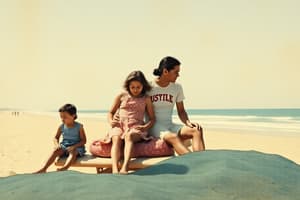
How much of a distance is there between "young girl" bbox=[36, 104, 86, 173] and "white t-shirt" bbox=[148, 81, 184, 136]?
79cm

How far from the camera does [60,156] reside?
16.7 ft

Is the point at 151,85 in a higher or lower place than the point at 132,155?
higher

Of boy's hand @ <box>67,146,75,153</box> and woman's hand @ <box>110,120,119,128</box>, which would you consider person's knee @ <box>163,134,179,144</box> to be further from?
boy's hand @ <box>67,146,75,153</box>

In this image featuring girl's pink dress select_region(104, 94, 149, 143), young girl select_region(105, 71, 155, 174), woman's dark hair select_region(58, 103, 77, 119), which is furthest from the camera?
woman's dark hair select_region(58, 103, 77, 119)

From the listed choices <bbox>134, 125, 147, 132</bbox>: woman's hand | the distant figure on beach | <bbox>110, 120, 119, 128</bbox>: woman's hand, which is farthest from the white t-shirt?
<bbox>110, 120, 119, 128</bbox>: woman's hand

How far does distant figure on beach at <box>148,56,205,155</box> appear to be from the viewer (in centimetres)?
484

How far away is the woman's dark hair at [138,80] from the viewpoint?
4.84m

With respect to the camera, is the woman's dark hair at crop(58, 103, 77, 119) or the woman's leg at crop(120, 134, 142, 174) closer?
the woman's leg at crop(120, 134, 142, 174)

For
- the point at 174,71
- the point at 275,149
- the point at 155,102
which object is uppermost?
the point at 174,71

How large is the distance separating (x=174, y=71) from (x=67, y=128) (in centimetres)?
133

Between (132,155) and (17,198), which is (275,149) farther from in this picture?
(17,198)

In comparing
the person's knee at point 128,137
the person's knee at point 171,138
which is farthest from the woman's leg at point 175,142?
the person's knee at point 128,137

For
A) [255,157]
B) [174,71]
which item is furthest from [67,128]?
[255,157]

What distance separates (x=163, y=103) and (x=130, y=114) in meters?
0.39
